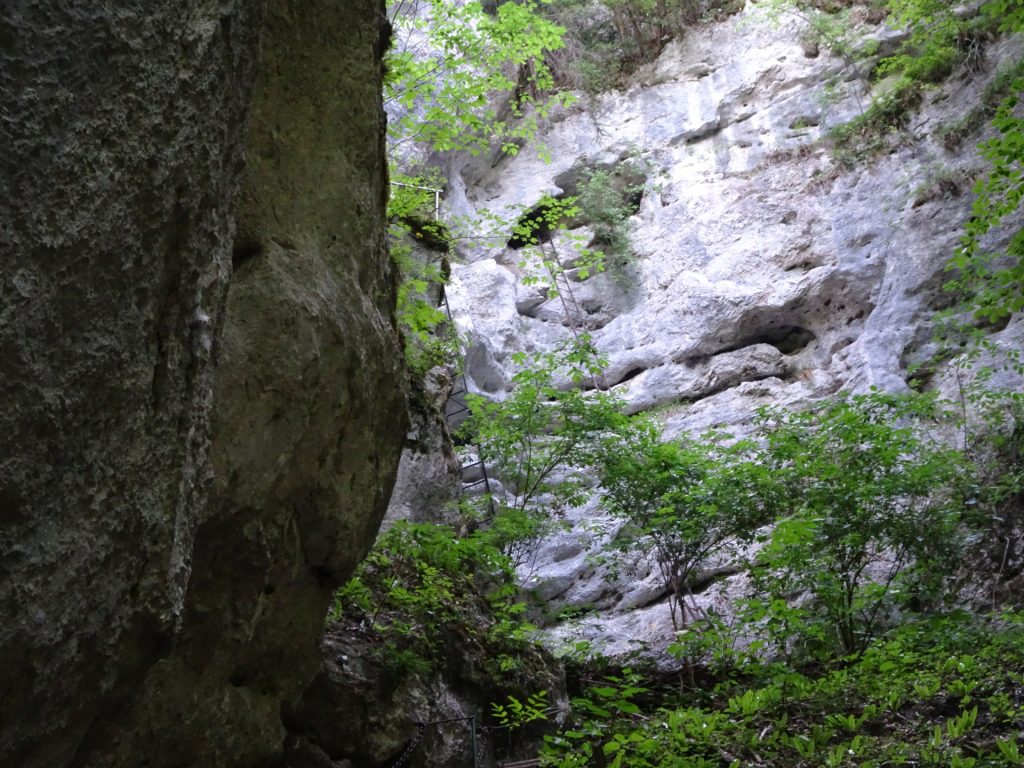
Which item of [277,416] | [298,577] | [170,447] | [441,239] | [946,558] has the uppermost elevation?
[441,239]

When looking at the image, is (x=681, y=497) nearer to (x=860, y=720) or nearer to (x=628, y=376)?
(x=860, y=720)

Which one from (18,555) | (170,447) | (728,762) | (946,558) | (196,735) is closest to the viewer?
(18,555)

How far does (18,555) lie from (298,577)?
2.57m

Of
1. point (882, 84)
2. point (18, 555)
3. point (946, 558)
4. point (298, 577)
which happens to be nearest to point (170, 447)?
point (18, 555)

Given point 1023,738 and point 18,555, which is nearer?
point 18,555

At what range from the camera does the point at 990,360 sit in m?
11.3

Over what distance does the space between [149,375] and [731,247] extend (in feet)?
50.5

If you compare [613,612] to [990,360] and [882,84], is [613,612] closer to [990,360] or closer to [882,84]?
[990,360]

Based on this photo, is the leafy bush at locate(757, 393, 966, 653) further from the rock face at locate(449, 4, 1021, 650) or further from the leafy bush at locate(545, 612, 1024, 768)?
the rock face at locate(449, 4, 1021, 650)

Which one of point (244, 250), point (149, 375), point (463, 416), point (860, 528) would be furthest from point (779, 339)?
point (149, 375)

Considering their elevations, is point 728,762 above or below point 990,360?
below

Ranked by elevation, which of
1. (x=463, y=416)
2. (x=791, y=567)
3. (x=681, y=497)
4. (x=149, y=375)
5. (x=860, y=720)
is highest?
(x=463, y=416)

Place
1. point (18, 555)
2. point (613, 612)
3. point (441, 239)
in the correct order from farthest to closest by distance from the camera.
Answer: point (613, 612) → point (441, 239) → point (18, 555)

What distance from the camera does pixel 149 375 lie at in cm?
206
